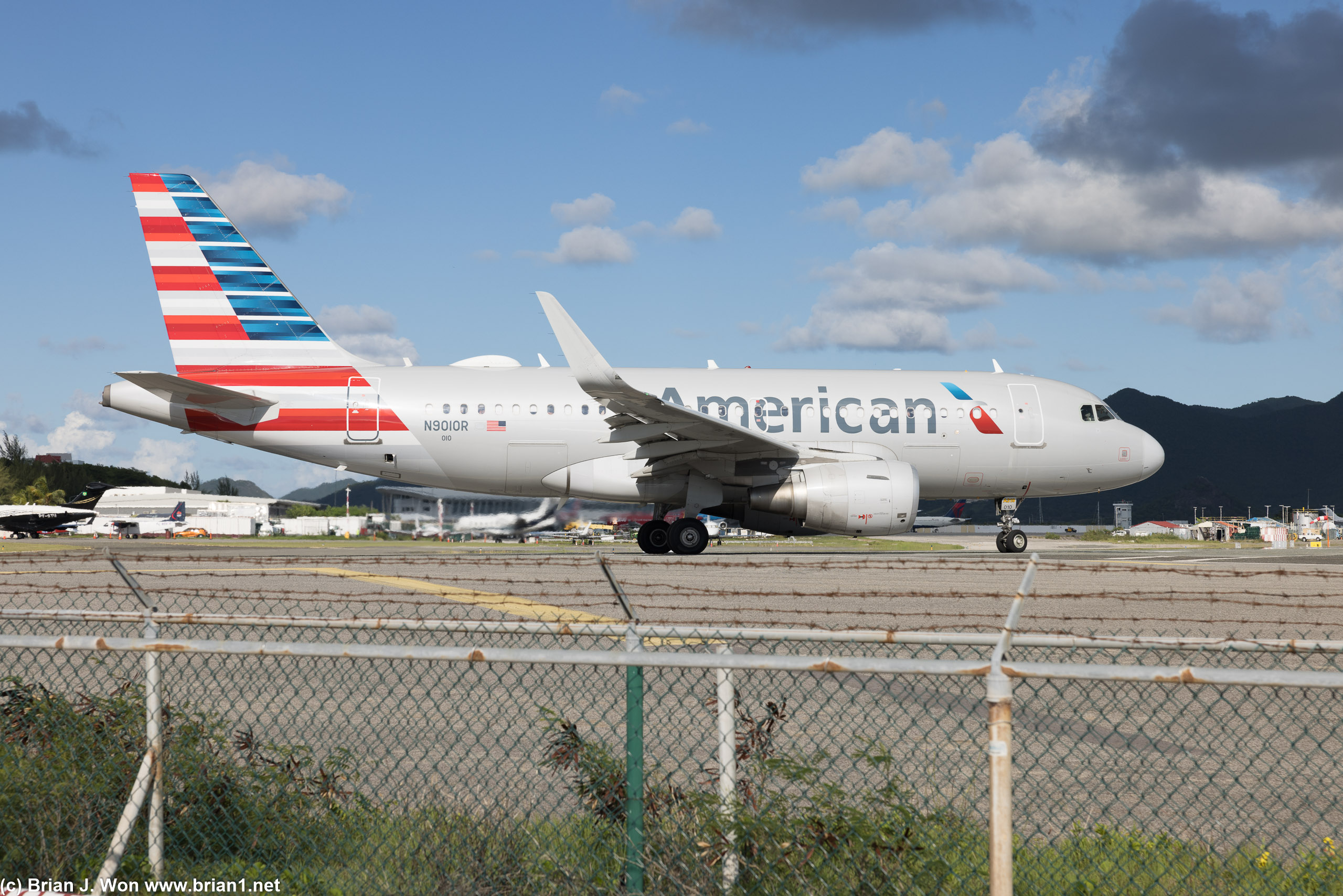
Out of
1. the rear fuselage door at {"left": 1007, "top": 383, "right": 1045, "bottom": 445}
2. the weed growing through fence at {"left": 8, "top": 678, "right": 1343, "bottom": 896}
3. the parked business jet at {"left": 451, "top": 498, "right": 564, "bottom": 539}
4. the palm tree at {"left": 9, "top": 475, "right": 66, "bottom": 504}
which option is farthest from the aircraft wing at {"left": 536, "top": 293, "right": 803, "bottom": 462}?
the palm tree at {"left": 9, "top": 475, "right": 66, "bottom": 504}

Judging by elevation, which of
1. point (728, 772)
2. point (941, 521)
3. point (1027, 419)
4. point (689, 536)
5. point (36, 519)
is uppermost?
point (1027, 419)

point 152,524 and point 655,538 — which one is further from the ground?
point 655,538

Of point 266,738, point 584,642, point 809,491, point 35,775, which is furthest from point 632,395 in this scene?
point 35,775

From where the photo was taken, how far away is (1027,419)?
76.2ft

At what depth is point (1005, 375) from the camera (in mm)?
24188

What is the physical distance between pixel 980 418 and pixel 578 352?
10.1 metres

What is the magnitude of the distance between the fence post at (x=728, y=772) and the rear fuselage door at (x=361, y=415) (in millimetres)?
18468

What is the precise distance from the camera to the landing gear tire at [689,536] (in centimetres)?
2044

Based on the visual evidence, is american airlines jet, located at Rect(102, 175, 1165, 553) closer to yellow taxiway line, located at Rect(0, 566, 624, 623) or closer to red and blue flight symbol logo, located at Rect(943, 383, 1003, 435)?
red and blue flight symbol logo, located at Rect(943, 383, 1003, 435)

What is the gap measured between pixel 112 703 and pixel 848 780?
13.3 feet

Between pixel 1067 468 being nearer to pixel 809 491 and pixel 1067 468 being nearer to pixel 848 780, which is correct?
pixel 809 491

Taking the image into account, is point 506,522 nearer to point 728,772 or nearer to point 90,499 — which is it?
point 728,772

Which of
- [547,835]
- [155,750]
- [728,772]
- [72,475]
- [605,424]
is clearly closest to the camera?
[728,772]

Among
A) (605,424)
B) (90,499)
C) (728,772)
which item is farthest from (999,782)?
(90,499)
